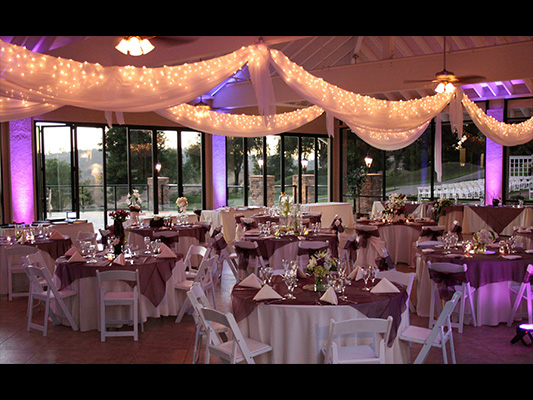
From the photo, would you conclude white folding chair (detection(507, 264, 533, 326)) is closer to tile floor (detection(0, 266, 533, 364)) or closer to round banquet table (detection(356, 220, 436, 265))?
tile floor (detection(0, 266, 533, 364))

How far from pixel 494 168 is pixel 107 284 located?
40.6ft

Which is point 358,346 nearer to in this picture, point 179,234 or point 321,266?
point 321,266

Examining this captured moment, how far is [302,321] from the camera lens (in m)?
4.14

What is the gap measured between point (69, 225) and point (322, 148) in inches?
380

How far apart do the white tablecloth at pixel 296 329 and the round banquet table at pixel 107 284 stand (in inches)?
87.4

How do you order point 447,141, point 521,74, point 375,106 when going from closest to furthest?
point 375,106 < point 521,74 < point 447,141

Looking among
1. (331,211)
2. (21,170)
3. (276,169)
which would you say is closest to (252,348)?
(21,170)

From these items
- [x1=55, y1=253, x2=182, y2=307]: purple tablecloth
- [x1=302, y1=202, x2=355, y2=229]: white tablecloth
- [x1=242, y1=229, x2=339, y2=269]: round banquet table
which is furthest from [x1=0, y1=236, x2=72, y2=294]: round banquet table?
[x1=302, y1=202, x2=355, y2=229]: white tablecloth

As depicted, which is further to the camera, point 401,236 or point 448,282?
point 401,236

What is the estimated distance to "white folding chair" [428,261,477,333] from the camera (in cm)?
569

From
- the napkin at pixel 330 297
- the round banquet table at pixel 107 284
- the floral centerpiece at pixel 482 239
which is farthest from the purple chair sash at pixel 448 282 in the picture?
the round banquet table at pixel 107 284

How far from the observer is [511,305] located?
6172 mm
